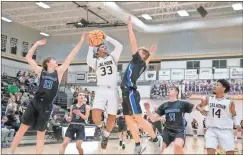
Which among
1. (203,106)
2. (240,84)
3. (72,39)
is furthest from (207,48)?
(203,106)

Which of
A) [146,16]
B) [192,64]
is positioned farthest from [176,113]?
[192,64]

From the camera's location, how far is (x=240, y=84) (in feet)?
70.2

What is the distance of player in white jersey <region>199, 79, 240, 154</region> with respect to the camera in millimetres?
6188

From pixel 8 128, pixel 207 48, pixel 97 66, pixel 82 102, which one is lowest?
pixel 8 128

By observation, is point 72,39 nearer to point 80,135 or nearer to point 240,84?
point 240,84

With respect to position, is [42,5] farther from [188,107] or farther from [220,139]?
[220,139]

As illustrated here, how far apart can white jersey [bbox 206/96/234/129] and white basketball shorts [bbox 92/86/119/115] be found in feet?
5.84

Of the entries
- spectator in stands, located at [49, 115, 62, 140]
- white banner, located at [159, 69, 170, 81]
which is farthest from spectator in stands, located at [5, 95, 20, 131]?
white banner, located at [159, 69, 170, 81]

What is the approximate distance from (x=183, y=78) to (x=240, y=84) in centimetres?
381

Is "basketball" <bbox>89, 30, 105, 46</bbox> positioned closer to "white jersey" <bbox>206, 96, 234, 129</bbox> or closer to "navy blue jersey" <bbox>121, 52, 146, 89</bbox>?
"navy blue jersey" <bbox>121, 52, 146, 89</bbox>

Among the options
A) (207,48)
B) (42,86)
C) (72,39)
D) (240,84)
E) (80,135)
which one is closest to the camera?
(42,86)

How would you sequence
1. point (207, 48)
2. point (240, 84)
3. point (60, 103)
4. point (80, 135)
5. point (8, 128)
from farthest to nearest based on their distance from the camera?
1. point (207, 48)
2. point (240, 84)
3. point (60, 103)
4. point (8, 128)
5. point (80, 135)

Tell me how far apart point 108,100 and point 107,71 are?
525 millimetres

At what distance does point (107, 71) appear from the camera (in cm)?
614
